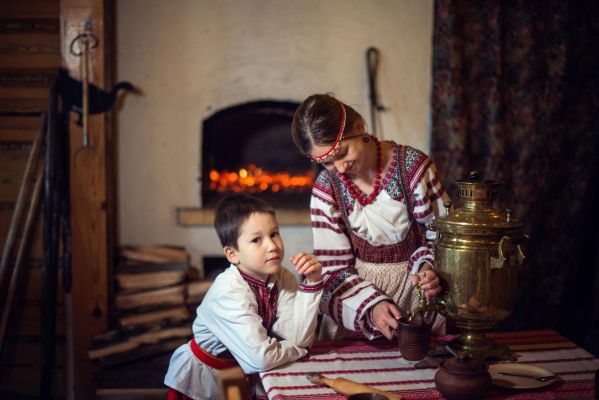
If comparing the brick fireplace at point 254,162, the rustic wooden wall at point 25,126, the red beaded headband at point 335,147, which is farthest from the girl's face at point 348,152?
the rustic wooden wall at point 25,126

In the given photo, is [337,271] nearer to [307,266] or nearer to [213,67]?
[307,266]

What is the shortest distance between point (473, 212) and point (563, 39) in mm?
2736

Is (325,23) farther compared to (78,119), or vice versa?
(325,23)

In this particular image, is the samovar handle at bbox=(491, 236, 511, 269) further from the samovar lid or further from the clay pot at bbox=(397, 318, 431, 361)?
the clay pot at bbox=(397, 318, 431, 361)

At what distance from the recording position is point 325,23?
3.97 metres

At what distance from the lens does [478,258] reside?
1712 mm

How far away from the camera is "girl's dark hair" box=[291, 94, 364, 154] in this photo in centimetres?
205

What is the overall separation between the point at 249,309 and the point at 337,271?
0.43m

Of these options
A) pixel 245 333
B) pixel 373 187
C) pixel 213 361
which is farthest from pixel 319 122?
pixel 213 361

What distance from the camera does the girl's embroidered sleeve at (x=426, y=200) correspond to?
2.19 metres

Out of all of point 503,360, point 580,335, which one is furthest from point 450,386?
point 580,335

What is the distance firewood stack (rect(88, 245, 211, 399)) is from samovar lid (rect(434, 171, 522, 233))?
81.6 inches

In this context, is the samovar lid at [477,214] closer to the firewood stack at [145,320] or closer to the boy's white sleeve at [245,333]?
the boy's white sleeve at [245,333]

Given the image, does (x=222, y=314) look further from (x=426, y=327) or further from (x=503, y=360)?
(x=503, y=360)
